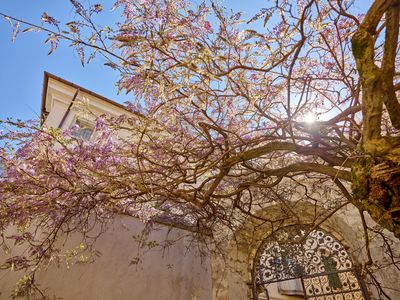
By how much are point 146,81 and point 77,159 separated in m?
1.66

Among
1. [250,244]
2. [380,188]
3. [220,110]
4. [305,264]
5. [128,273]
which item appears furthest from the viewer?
[250,244]

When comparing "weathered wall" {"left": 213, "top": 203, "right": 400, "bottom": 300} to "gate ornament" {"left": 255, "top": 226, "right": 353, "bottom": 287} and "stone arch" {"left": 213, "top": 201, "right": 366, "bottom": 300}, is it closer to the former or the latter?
"stone arch" {"left": 213, "top": 201, "right": 366, "bottom": 300}

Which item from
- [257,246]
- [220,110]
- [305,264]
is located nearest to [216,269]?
[257,246]

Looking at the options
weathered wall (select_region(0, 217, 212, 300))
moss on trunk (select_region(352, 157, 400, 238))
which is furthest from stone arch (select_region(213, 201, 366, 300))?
moss on trunk (select_region(352, 157, 400, 238))

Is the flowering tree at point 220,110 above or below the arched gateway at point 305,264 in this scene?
above

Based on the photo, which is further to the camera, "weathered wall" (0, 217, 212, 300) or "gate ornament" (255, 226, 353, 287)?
"gate ornament" (255, 226, 353, 287)

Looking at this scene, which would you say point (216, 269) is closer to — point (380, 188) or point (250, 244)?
point (250, 244)

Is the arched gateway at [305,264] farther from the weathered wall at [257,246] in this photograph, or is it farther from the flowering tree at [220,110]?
the flowering tree at [220,110]

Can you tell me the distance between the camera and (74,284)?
11.8 ft

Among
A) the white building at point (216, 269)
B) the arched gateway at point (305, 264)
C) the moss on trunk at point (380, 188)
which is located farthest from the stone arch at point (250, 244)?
the moss on trunk at point (380, 188)

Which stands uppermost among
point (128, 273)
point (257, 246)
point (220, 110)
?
point (220, 110)

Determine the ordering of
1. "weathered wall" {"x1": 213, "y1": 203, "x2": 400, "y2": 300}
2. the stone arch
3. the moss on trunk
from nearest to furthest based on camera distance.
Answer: the moss on trunk < "weathered wall" {"x1": 213, "y1": 203, "x2": 400, "y2": 300} < the stone arch

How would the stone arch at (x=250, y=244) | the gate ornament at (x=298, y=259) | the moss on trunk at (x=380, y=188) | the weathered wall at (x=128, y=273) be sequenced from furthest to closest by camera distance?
the gate ornament at (x=298, y=259), the stone arch at (x=250, y=244), the weathered wall at (x=128, y=273), the moss on trunk at (x=380, y=188)

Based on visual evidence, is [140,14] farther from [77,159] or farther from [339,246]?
[339,246]
